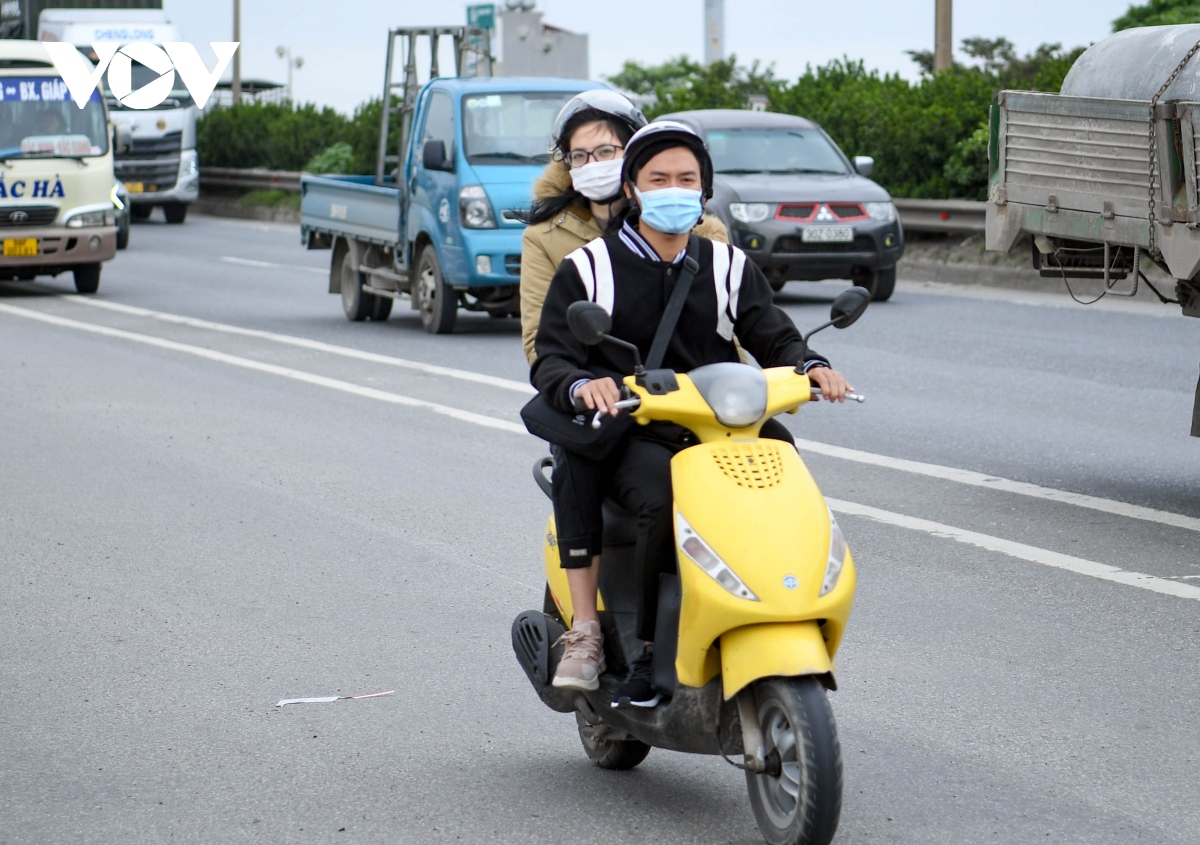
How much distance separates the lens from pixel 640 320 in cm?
435

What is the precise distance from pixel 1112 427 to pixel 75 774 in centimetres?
702

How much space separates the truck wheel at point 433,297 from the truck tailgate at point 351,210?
0.43 meters

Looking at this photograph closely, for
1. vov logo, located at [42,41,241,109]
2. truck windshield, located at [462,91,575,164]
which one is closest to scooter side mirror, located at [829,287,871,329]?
truck windshield, located at [462,91,575,164]

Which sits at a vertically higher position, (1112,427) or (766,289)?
(766,289)

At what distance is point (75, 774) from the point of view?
4852 mm

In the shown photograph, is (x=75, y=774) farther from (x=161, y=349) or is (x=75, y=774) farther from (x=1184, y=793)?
(x=161, y=349)

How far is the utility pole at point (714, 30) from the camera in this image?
3018 cm

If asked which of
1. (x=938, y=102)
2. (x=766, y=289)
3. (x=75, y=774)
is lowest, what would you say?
(x=75, y=774)

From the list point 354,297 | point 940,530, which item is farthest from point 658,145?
point 354,297

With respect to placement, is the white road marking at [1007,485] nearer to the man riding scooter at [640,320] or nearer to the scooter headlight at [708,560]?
the man riding scooter at [640,320]

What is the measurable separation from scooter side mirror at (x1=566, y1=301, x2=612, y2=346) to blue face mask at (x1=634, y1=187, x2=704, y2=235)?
412 millimetres

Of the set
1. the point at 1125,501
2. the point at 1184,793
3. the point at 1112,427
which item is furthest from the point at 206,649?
the point at 1112,427

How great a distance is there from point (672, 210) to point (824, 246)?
533 inches

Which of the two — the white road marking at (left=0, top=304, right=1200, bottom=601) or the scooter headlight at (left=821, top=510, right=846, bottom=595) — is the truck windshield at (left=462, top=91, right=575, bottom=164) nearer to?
the white road marking at (left=0, top=304, right=1200, bottom=601)
